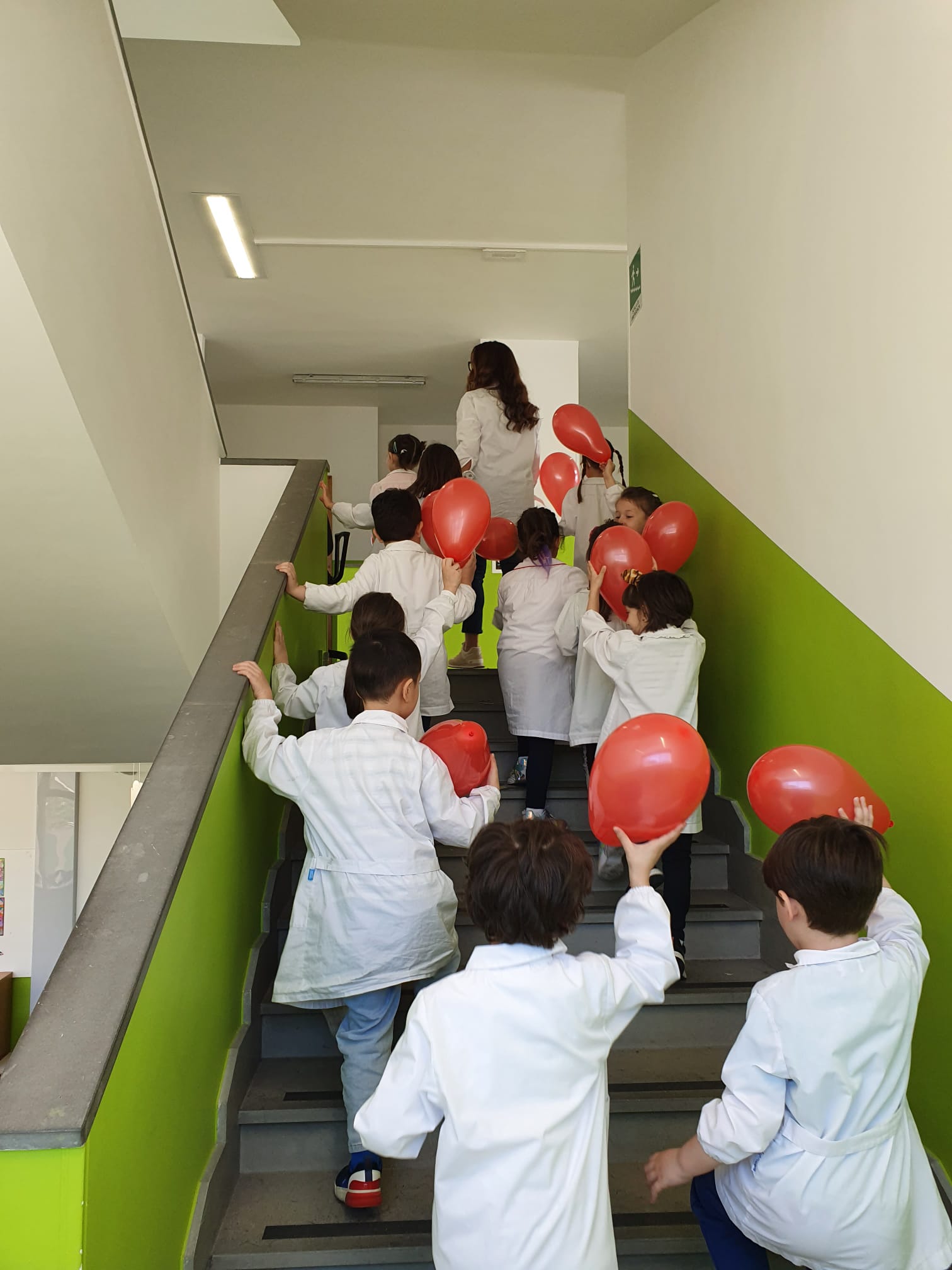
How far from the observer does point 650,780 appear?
1.88 metres

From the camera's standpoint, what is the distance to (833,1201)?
1.56 metres

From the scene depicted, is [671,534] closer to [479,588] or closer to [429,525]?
[429,525]

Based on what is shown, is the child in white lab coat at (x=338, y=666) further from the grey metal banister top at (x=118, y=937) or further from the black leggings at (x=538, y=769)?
the black leggings at (x=538, y=769)

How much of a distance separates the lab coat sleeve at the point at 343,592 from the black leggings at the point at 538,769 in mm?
749

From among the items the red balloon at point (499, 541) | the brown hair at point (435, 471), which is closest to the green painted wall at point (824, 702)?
the red balloon at point (499, 541)

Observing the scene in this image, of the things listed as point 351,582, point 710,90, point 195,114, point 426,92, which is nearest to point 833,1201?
point 351,582

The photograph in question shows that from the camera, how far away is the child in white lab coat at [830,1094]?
1.56 m

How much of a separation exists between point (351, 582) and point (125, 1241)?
202 centimetres

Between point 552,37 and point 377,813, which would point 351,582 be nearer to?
point 377,813

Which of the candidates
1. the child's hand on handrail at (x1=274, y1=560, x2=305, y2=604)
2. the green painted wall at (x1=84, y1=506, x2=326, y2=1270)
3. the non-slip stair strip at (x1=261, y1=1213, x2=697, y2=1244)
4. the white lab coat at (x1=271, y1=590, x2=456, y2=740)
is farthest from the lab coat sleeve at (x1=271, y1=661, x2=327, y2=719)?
the non-slip stair strip at (x1=261, y1=1213, x2=697, y2=1244)

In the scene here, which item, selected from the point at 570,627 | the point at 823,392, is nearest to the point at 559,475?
the point at 570,627

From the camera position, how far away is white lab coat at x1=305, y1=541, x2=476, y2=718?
3199 millimetres

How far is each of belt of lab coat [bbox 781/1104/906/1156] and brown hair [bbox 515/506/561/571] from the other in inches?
91.4

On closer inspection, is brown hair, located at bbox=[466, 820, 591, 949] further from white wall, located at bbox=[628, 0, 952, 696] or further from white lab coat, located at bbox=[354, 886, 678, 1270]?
white wall, located at bbox=[628, 0, 952, 696]
